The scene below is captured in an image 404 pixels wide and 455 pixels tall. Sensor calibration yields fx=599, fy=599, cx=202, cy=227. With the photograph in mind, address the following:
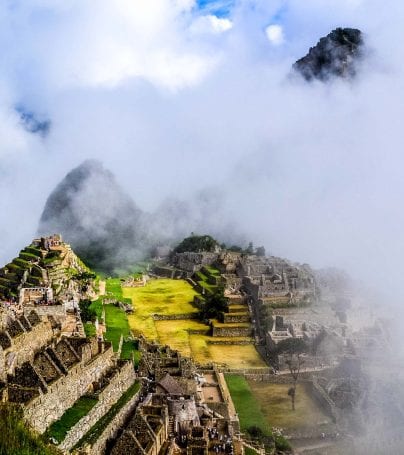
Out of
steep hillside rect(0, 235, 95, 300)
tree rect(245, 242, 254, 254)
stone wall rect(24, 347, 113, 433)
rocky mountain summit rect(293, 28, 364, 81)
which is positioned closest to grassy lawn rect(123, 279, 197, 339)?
steep hillside rect(0, 235, 95, 300)

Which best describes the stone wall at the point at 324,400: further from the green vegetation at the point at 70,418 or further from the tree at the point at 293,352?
the green vegetation at the point at 70,418

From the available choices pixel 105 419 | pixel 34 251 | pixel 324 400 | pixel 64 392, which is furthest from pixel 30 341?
pixel 34 251

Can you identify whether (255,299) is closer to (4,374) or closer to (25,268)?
(25,268)

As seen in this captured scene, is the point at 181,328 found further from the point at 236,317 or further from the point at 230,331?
the point at 236,317

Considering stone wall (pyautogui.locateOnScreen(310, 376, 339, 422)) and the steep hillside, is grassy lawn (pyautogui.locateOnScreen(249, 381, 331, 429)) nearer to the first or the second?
stone wall (pyautogui.locateOnScreen(310, 376, 339, 422))

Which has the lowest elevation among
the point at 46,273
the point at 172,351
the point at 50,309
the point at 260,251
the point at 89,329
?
the point at 172,351

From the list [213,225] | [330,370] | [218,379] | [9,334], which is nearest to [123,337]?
[218,379]
